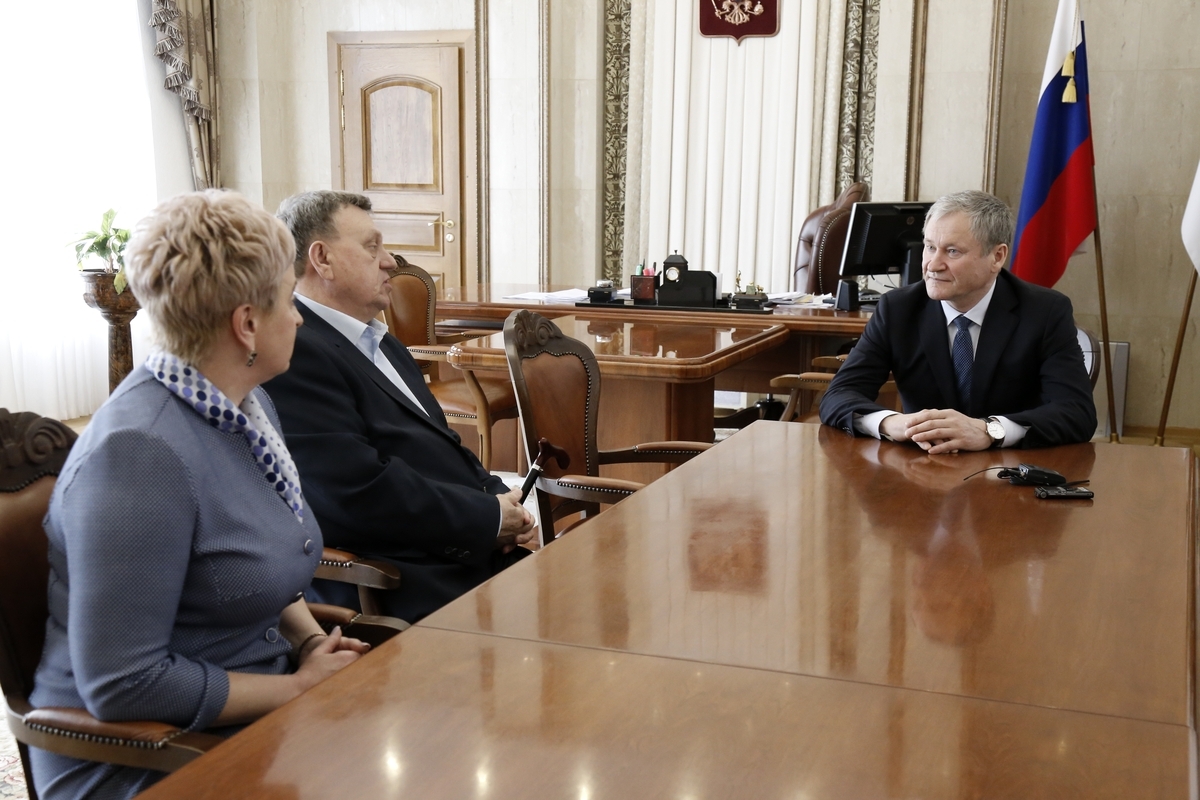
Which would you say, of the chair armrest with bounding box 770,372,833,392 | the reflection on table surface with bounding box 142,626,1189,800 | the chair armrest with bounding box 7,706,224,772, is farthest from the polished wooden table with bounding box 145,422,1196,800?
the chair armrest with bounding box 770,372,833,392

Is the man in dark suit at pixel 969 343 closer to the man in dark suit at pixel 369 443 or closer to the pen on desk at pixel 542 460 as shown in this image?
the pen on desk at pixel 542 460

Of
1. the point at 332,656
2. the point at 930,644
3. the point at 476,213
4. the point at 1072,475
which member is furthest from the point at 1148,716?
the point at 476,213

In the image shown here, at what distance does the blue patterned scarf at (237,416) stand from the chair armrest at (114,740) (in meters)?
0.36

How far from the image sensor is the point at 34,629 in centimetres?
148

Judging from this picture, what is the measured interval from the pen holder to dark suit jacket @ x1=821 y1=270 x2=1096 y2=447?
2.06 meters

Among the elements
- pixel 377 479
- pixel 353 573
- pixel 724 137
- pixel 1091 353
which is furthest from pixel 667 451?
pixel 724 137

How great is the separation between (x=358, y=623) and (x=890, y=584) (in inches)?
33.8

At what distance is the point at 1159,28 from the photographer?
6375 millimetres

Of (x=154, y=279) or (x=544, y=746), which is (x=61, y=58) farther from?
(x=544, y=746)

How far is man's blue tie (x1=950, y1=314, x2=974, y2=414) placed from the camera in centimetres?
285

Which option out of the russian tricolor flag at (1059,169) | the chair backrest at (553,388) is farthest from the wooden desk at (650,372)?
the russian tricolor flag at (1059,169)

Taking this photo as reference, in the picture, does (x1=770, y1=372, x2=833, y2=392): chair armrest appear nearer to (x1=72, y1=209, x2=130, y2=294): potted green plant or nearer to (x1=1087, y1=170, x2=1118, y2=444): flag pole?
(x1=1087, y1=170, x2=1118, y2=444): flag pole

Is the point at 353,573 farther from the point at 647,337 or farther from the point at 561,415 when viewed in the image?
the point at 647,337

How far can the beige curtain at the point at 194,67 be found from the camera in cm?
712
